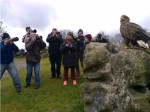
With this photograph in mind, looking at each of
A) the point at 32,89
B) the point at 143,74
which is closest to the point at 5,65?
the point at 32,89

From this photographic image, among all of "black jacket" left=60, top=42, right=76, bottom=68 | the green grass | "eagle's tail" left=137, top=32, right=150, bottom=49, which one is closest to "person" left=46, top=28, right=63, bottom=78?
the green grass

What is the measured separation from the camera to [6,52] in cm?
1477

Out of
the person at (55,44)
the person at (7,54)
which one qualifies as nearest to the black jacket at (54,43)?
→ the person at (55,44)

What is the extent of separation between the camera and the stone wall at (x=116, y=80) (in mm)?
10906

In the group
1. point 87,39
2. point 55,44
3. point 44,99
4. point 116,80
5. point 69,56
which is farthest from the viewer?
point 87,39

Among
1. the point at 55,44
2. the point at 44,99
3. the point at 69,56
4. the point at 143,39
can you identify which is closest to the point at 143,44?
the point at 143,39

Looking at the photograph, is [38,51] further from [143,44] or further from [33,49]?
[143,44]


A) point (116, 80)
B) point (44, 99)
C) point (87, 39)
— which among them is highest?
point (87, 39)

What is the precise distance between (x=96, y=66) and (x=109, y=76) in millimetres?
630

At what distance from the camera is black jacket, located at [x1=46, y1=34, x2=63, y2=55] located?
1716 cm

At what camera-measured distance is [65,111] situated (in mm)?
12180

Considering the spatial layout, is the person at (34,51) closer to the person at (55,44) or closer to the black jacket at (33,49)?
the black jacket at (33,49)

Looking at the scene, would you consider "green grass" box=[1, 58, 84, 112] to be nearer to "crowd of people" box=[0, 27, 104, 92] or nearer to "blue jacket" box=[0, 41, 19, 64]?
"crowd of people" box=[0, 27, 104, 92]

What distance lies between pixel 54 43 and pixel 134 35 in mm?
6321
